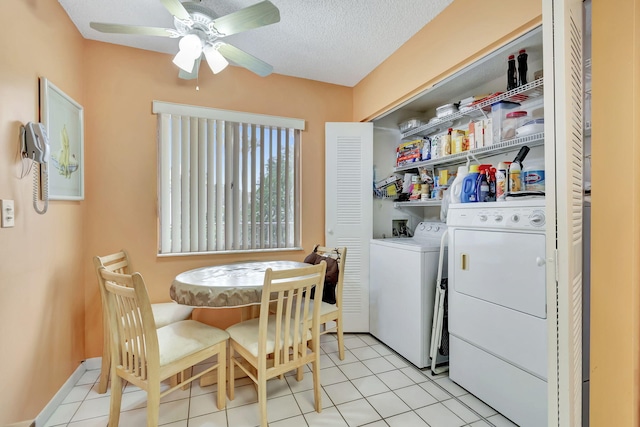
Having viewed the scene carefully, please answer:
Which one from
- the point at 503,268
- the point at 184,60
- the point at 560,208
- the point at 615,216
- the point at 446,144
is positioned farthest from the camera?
the point at 446,144

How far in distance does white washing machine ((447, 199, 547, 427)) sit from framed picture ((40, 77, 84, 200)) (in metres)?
2.64

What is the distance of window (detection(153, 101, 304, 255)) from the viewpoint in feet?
8.08

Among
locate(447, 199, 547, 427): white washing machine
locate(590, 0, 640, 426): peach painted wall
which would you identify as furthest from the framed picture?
locate(590, 0, 640, 426): peach painted wall

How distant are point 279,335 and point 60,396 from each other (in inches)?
59.8

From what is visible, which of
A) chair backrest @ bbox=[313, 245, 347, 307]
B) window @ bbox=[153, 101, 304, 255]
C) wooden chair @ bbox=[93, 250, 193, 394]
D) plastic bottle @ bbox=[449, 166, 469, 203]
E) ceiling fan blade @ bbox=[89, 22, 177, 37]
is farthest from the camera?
window @ bbox=[153, 101, 304, 255]

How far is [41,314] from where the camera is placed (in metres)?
1.63

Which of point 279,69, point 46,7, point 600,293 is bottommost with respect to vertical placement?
point 600,293

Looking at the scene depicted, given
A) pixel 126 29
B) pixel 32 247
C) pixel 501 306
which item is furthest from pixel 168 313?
pixel 501 306

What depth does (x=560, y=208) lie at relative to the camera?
93 centimetres

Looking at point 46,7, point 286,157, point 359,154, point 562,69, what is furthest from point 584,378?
point 46,7

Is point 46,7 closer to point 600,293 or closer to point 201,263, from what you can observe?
point 201,263

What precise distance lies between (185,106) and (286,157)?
100 centimetres

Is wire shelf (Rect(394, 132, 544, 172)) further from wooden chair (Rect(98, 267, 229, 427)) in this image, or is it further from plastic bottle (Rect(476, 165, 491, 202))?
wooden chair (Rect(98, 267, 229, 427))

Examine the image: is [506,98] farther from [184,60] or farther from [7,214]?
[7,214]
